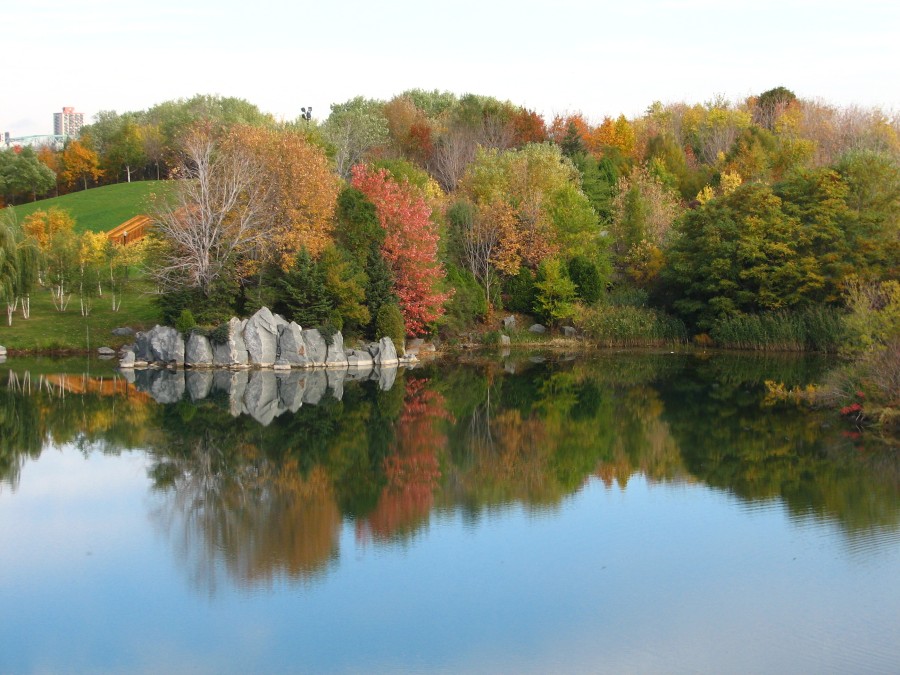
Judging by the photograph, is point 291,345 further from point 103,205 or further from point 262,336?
point 103,205

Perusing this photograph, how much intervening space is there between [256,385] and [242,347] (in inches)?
157

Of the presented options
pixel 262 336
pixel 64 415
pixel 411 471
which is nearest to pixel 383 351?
pixel 262 336

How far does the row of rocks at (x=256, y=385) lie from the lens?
2384cm

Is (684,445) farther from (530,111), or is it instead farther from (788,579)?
(530,111)

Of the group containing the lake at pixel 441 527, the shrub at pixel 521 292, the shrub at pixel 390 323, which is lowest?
the lake at pixel 441 527

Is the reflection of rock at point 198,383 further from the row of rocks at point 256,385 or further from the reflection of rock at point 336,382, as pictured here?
the reflection of rock at point 336,382

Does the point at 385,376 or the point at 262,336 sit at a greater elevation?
the point at 262,336

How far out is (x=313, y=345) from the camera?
31.8 m

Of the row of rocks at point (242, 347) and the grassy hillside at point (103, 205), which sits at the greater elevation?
the grassy hillside at point (103, 205)

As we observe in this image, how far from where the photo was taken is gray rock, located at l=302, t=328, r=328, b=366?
3183 centimetres

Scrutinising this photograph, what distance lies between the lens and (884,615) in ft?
→ 33.4

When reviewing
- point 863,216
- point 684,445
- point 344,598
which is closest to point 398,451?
point 684,445

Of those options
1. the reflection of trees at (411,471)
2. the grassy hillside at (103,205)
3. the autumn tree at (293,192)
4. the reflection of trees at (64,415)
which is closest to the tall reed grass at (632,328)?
the autumn tree at (293,192)

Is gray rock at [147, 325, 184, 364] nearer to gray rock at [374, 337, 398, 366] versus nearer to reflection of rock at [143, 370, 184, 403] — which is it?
reflection of rock at [143, 370, 184, 403]
